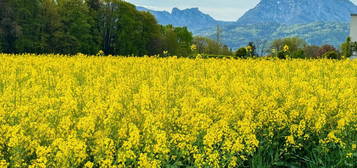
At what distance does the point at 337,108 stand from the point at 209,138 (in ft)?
10.7

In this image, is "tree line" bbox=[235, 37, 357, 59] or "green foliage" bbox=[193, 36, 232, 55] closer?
"tree line" bbox=[235, 37, 357, 59]

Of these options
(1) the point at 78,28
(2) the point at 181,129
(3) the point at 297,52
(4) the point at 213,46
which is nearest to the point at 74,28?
(1) the point at 78,28

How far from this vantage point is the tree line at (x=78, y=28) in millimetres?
→ 48312

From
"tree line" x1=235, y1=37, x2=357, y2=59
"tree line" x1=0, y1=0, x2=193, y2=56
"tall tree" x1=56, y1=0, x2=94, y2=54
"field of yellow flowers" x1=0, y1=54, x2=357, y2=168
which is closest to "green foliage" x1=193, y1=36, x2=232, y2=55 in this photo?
"tree line" x1=235, y1=37, x2=357, y2=59

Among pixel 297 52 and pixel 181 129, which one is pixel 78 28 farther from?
pixel 181 129

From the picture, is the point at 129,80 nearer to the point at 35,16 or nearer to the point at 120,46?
the point at 35,16

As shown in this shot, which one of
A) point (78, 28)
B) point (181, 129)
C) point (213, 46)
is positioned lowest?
point (181, 129)

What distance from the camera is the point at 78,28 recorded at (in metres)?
52.2

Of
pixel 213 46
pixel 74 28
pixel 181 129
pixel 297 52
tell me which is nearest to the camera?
pixel 181 129

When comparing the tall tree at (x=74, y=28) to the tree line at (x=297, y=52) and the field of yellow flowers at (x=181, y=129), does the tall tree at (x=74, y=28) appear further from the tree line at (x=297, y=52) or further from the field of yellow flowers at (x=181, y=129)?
the field of yellow flowers at (x=181, y=129)

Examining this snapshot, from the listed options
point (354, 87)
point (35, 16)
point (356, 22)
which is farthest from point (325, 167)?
point (356, 22)

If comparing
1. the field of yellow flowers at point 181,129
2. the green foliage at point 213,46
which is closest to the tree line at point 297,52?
the field of yellow flowers at point 181,129

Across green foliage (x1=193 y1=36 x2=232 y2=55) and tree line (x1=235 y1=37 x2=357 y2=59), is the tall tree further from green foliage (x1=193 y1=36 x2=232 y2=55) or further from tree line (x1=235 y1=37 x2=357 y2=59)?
green foliage (x1=193 y1=36 x2=232 y2=55)

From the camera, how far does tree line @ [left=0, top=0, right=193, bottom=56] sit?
48.3 meters
